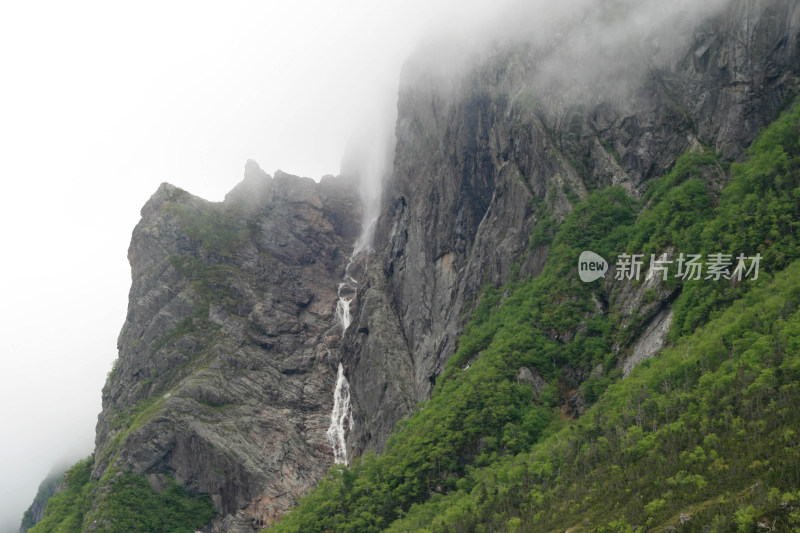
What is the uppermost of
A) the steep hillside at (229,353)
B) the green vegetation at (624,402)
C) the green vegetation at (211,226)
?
the green vegetation at (211,226)

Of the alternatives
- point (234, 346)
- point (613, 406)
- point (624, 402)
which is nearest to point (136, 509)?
point (234, 346)

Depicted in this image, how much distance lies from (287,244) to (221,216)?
1894cm

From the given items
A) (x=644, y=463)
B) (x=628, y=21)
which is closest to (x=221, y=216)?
(x=628, y=21)

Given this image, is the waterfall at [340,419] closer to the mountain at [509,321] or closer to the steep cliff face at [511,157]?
the mountain at [509,321]

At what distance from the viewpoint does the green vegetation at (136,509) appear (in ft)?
318

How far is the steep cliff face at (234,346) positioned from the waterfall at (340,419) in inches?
66.0

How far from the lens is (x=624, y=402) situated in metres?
60.5

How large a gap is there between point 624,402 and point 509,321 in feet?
104

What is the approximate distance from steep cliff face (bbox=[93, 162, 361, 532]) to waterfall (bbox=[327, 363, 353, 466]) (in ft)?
5.50

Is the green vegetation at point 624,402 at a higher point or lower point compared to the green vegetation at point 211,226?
lower

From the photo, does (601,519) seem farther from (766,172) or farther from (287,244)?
(287,244)

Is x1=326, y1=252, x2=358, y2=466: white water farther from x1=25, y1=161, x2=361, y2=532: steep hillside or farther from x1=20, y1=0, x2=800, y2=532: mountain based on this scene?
x1=25, y1=161, x2=361, y2=532: steep hillside

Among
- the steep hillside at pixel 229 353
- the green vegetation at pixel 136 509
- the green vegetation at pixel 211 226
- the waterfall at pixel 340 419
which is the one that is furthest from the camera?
the green vegetation at pixel 211 226

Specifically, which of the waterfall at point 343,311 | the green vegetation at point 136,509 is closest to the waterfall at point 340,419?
the waterfall at point 343,311
